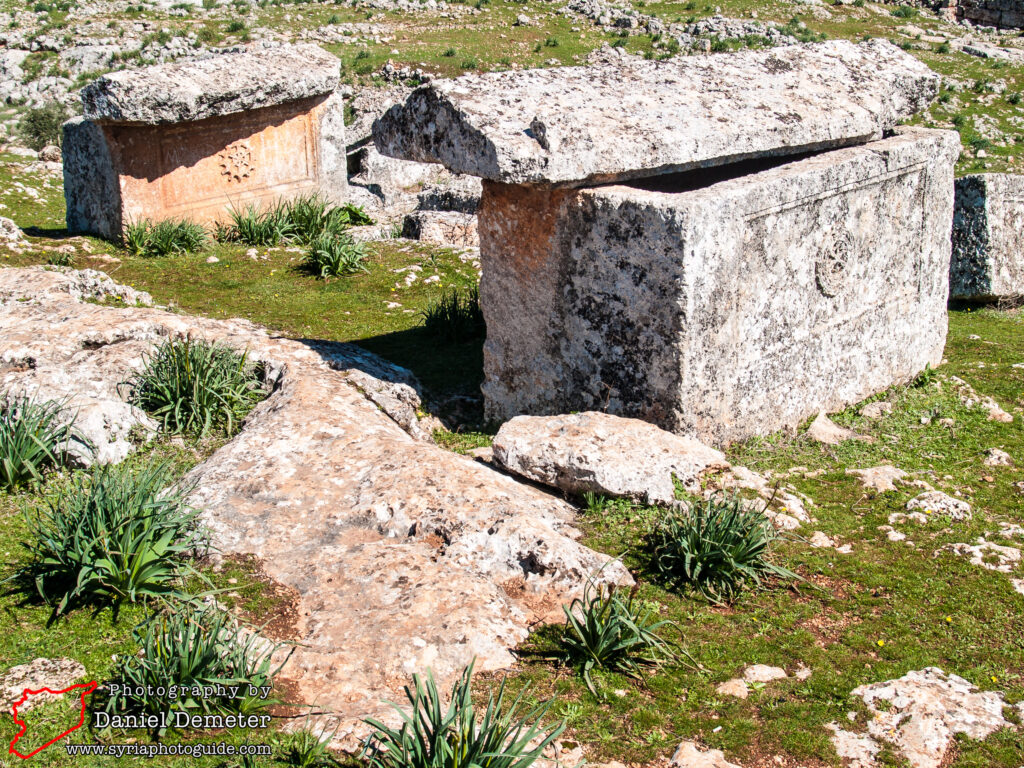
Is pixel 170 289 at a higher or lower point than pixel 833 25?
lower

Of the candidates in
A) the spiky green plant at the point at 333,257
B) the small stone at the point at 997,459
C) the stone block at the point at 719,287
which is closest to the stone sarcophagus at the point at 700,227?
the stone block at the point at 719,287

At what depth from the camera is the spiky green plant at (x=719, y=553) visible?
4.51 m

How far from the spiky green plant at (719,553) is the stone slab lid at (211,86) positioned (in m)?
7.99

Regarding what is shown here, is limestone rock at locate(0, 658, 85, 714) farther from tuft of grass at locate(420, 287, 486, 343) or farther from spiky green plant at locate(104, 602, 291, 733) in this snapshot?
tuft of grass at locate(420, 287, 486, 343)

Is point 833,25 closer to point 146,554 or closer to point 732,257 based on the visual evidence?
point 732,257

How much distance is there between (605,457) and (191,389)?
2.75 metres

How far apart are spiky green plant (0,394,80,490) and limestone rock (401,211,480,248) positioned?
6.76 m

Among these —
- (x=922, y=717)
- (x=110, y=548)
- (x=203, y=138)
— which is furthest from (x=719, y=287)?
(x=203, y=138)

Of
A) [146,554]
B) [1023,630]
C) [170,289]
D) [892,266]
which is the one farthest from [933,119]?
[146,554]

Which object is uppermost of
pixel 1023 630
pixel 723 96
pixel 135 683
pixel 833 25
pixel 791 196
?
pixel 833 25

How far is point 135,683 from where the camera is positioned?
3.36m

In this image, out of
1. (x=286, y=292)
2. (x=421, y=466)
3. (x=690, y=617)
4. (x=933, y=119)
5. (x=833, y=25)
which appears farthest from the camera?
(x=833, y=25)

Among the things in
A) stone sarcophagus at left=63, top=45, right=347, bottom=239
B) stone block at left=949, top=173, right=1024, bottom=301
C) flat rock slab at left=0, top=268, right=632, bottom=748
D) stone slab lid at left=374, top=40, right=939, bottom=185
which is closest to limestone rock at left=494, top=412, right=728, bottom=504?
flat rock slab at left=0, top=268, right=632, bottom=748

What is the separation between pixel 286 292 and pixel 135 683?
21.2 feet
